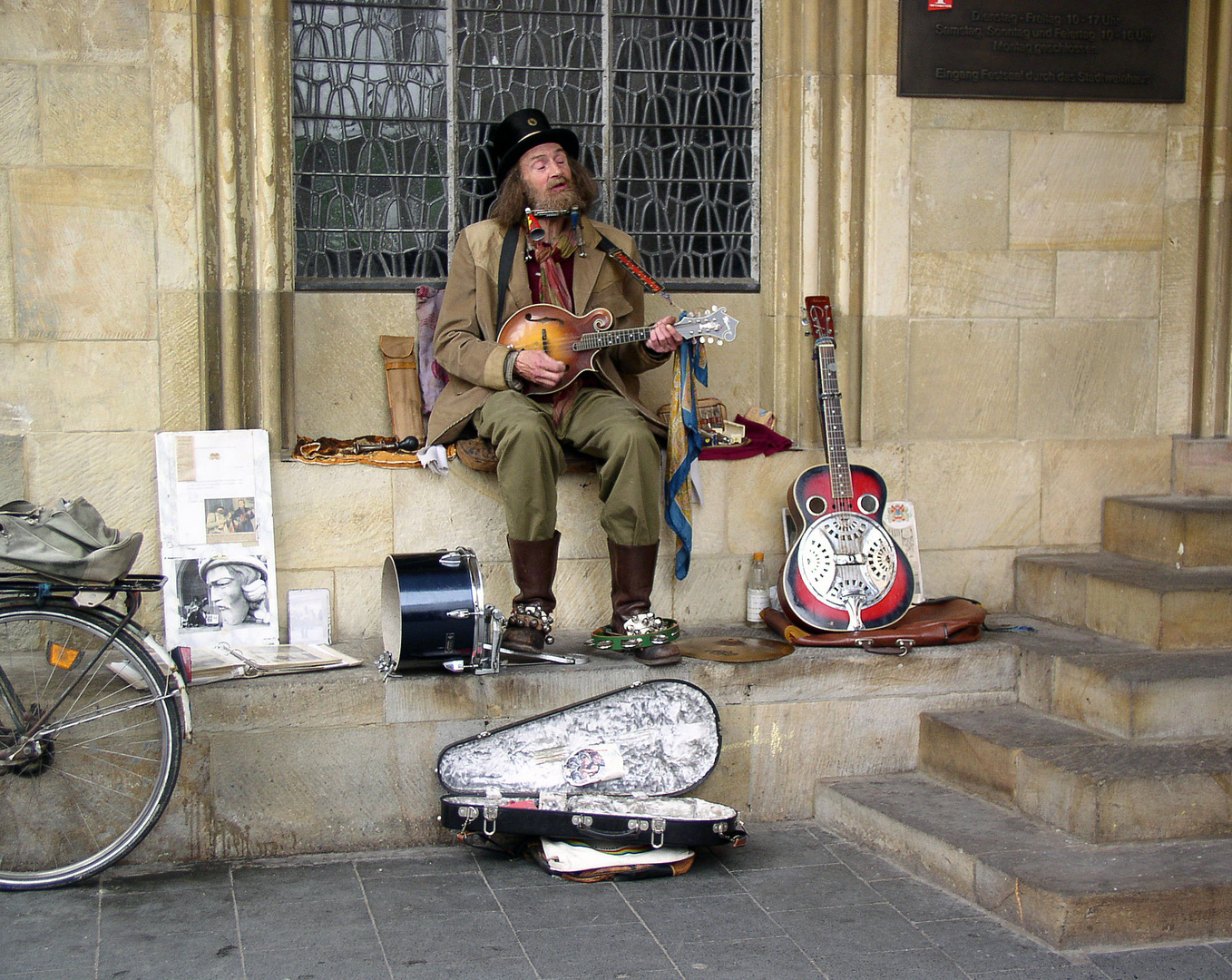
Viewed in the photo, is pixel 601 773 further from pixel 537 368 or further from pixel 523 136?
pixel 523 136

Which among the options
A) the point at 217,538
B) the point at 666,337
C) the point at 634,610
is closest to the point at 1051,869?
the point at 634,610

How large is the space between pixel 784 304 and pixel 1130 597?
67.5 inches

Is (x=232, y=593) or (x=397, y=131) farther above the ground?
(x=397, y=131)

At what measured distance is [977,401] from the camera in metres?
5.39

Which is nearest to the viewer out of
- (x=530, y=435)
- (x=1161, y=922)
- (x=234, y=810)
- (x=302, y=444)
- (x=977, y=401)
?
(x=1161, y=922)

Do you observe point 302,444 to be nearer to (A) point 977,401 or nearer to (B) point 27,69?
(B) point 27,69

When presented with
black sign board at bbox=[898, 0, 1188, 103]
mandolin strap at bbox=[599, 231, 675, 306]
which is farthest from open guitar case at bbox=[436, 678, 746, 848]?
black sign board at bbox=[898, 0, 1188, 103]

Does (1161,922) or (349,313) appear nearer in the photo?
(1161,922)

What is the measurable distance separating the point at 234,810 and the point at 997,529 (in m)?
3.13

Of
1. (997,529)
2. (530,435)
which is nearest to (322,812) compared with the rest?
(530,435)

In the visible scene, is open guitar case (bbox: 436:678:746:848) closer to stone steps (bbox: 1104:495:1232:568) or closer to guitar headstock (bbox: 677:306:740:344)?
guitar headstock (bbox: 677:306:740:344)

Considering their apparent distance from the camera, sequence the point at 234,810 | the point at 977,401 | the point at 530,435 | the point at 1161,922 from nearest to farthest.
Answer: the point at 1161,922
the point at 234,810
the point at 530,435
the point at 977,401

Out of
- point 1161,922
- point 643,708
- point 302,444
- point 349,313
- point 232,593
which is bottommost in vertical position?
point 1161,922

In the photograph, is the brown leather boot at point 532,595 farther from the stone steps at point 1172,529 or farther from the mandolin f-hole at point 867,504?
the stone steps at point 1172,529
